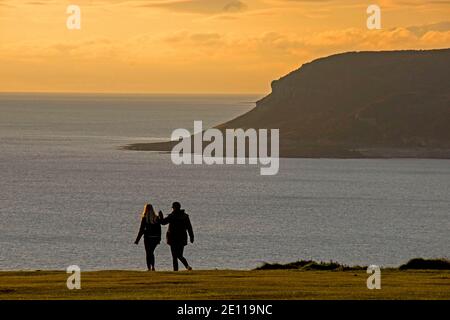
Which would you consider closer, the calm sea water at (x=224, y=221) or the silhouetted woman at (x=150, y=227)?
the silhouetted woman at (x=150, y=227)

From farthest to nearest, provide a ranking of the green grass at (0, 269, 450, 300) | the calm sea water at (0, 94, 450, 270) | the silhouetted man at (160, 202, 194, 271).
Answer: the calm sea water at (0, 94, 450, 270) < the silhouetted man at (160, 202, 194, 271) < the green grass at (0, 269, 450, 300)

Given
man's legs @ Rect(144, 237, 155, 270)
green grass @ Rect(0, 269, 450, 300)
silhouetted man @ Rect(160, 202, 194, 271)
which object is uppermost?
silhouetted man @ Rect(160, 202, 194, 271)

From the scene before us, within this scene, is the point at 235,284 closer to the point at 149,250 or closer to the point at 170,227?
the point at 170,227

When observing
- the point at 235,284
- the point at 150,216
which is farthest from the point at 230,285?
the point at 150,216

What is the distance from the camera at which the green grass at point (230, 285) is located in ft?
79.9

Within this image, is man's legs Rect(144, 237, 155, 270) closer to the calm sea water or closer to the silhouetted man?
the silhouetted man

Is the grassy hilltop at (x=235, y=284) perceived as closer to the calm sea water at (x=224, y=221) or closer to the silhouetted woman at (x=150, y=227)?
the silhouetted woman at (x=150, y=227)

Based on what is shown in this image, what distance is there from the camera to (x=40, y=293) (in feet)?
82.3

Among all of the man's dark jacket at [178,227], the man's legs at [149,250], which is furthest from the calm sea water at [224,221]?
the man's dark jacket at [178,227]

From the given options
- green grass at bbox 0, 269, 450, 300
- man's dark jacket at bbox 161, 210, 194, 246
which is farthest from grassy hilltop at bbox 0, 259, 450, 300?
man's dark jacket at bbox 161, 210, 194, 246

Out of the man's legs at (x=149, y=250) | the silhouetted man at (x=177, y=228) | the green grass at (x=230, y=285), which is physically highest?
the silhouetted man at (x=177, y=228)

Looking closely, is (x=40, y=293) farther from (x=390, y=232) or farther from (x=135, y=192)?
(x=135, y=192)

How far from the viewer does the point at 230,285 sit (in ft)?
87.7

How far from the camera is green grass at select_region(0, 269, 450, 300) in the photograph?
24344mm
